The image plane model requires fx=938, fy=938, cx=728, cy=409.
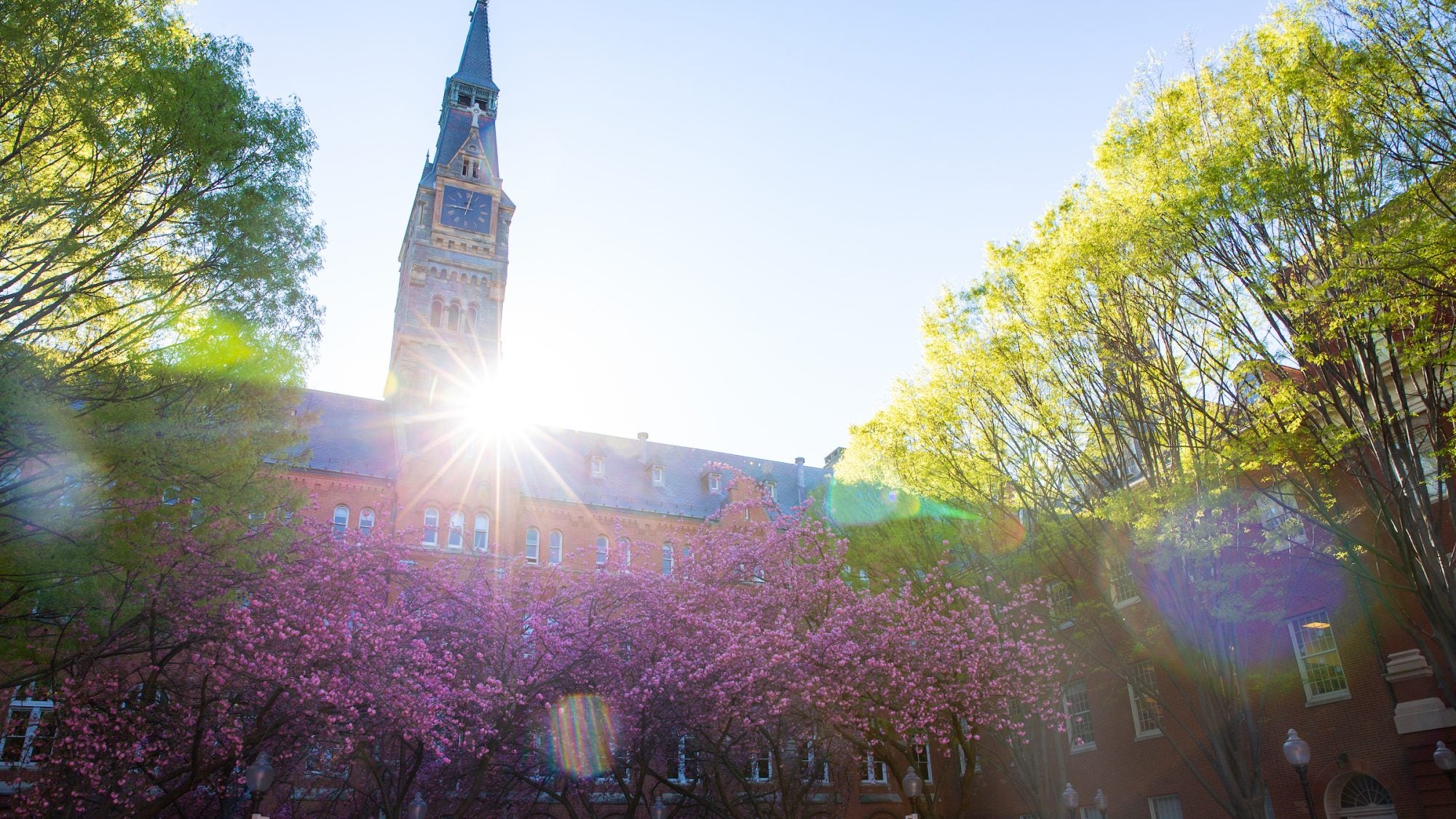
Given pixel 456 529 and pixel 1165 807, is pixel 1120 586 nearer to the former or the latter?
pixel 1165 807

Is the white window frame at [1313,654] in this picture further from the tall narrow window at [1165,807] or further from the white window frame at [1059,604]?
the tall narrow window at [1165,807]

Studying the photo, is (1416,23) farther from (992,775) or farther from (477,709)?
(992,775)

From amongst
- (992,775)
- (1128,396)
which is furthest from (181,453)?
(992,775)

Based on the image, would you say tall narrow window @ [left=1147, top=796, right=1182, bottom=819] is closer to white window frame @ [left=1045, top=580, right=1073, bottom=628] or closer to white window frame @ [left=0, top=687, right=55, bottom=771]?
white window frame @ [left=1045, top=580, right=1073, bottom=628]

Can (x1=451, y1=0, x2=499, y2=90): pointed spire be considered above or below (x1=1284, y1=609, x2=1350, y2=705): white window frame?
above

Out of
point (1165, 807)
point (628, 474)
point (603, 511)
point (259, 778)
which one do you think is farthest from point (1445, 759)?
point (628, 474)

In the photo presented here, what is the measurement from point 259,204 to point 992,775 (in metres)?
28.1

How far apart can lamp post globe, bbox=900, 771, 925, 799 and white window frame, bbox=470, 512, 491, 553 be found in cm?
→ 2041

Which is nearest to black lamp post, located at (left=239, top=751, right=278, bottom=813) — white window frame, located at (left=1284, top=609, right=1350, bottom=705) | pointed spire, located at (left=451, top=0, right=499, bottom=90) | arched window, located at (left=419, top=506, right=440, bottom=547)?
white window frame, located at (left=1284, top=609, right=1350, bottom=705)

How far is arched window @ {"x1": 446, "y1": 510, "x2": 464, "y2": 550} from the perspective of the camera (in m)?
34.5

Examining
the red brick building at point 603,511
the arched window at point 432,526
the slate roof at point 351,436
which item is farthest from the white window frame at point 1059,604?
the slate roof at point 351,436

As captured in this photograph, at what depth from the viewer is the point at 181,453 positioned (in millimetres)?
12273

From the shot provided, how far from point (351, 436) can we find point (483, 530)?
20.6ft

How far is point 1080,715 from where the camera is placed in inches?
1069
